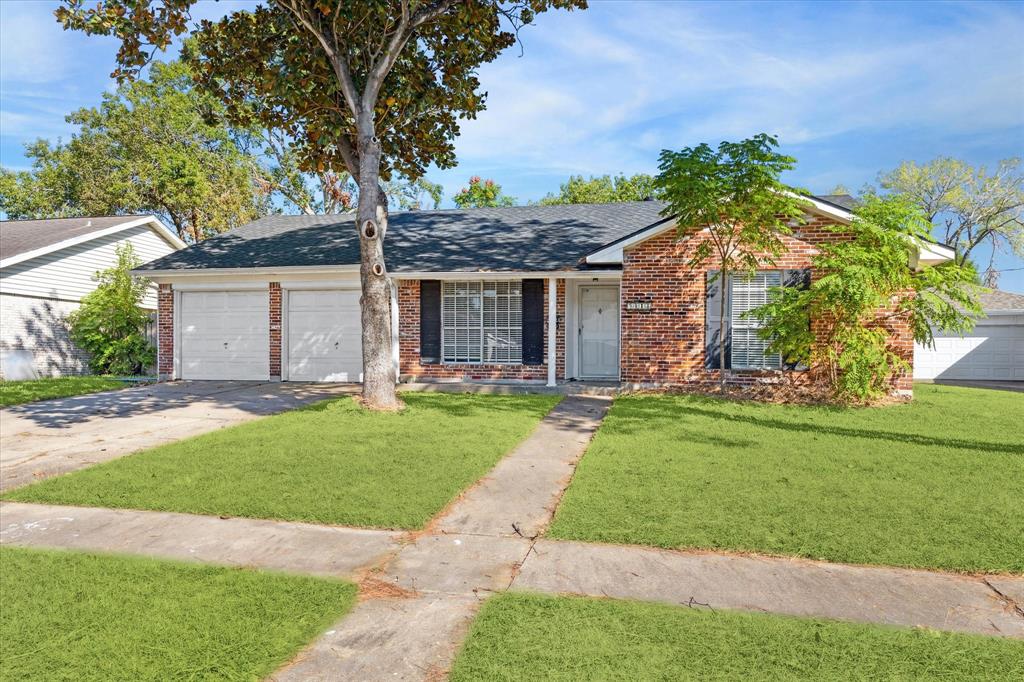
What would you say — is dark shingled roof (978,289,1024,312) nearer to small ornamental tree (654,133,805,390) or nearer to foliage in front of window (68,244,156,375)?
small ornamental tree (654,133,805,390)

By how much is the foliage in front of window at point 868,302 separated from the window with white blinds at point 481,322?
499 cm

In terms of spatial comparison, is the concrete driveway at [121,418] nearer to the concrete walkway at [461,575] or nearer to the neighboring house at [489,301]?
the neighboring house at [489,301]

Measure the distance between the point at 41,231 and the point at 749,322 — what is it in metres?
21.1

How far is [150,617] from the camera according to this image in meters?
3.48

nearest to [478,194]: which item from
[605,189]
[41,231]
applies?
[605,189]

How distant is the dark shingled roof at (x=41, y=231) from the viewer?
733 inches

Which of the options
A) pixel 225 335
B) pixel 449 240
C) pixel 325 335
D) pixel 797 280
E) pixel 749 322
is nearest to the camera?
pixel 797 280

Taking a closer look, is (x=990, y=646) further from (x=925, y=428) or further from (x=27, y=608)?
(x=925, y=428)

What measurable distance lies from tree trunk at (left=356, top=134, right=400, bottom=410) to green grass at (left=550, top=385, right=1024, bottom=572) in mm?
3888

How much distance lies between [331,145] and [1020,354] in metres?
20.6

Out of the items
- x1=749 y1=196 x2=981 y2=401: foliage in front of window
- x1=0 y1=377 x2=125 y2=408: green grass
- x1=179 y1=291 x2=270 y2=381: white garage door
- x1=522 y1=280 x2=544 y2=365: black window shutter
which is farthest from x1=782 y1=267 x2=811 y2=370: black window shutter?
x1=0 y1=377 x2=125 y2=408: green grass

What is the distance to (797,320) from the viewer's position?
1143cm

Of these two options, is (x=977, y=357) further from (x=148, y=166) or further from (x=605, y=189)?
(x=148, y=166)

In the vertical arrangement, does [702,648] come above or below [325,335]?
below
